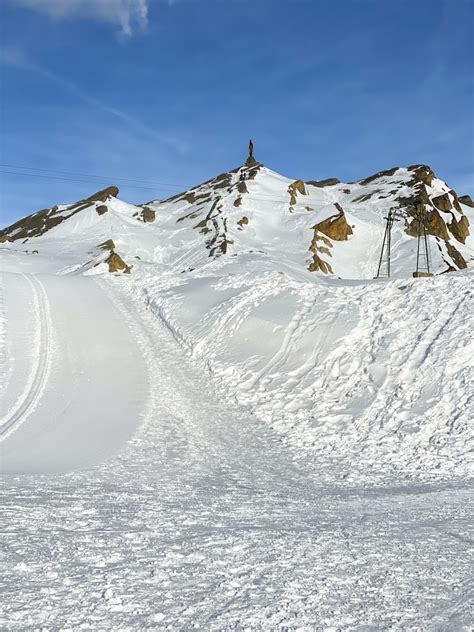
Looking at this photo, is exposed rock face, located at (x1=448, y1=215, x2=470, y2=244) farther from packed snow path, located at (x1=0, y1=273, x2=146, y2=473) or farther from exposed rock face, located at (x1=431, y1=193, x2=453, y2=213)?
packed snow path, located at (x1=0, y1=273, x2=146, y2=473)

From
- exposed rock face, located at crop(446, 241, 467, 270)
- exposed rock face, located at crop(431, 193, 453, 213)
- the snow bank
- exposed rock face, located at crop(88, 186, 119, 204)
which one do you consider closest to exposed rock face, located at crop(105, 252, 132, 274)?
the snow bank

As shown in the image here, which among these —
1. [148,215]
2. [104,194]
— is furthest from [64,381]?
[104,194]

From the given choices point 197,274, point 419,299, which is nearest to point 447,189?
point 197,274

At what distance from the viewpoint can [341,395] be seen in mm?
15117

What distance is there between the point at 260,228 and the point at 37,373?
5860 centimetres

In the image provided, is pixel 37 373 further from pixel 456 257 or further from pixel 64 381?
pixel 456 257

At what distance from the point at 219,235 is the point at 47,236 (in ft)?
87.6

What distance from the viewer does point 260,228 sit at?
241 feet

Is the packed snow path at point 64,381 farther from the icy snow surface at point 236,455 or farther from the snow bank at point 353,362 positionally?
the snow bank at point 353,362

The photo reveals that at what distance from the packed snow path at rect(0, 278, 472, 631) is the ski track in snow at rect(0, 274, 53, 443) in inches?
139

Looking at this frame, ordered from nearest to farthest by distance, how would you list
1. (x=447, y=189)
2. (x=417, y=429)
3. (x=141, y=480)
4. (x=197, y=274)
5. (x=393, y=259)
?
1. (x=141, y=480)
2. (x=417, y=429)
3. (x=197, y=274)
4. (x=393, y=259)
5. (x=447, y=189)

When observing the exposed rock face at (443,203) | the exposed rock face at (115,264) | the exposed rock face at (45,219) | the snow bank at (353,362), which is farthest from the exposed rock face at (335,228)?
the snow bank at (353,362)

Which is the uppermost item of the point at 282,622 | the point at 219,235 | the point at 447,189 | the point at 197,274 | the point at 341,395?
the point at 447,189

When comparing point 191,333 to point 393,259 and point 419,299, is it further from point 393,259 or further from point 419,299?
point 393,259
